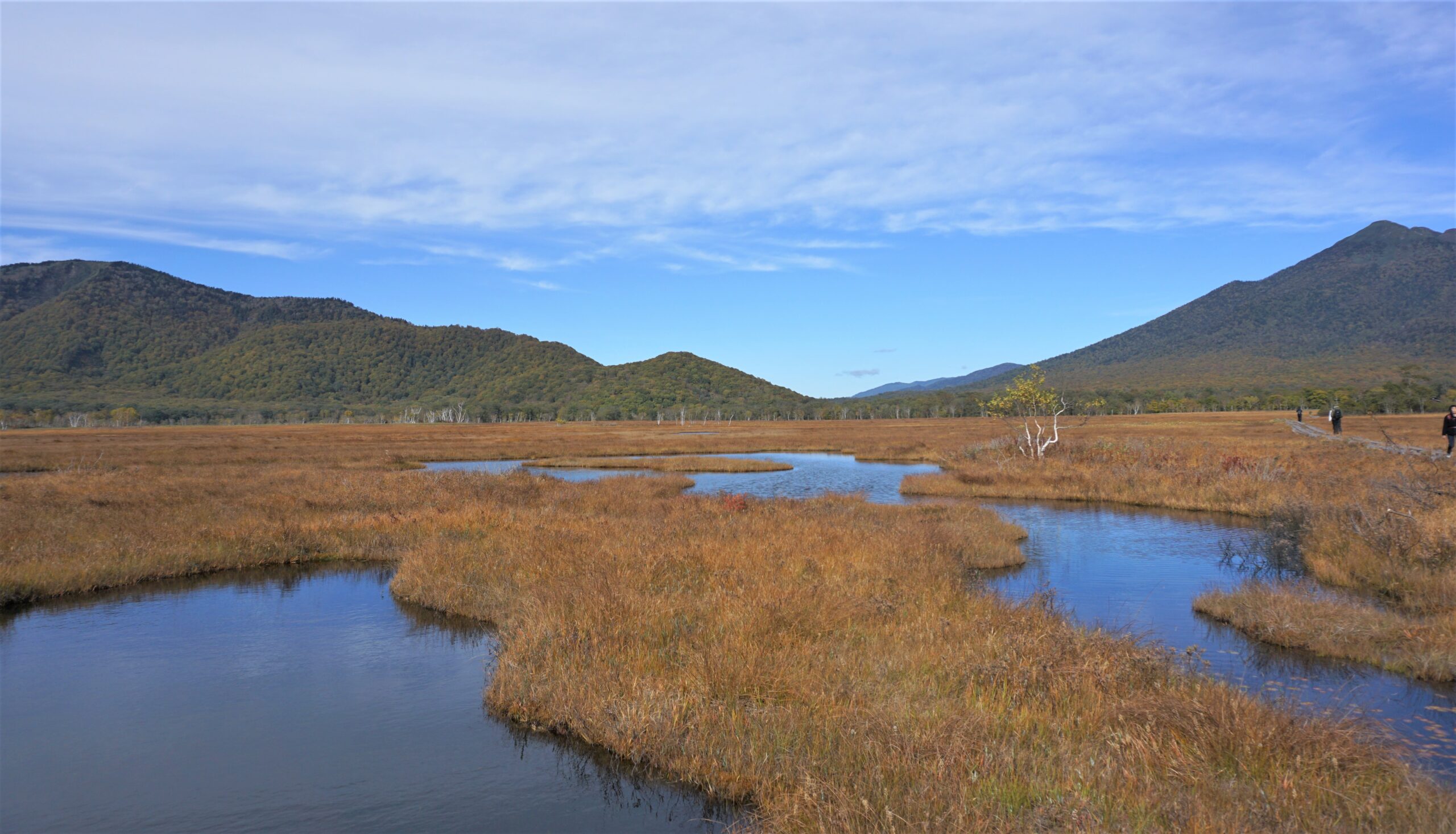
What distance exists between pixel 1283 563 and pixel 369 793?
19.7m

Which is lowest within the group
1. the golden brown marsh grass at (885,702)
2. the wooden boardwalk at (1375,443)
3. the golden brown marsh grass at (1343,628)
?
the golden brown marsh grass at (1343,628)

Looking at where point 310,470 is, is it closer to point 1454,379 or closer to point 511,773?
point 511,773

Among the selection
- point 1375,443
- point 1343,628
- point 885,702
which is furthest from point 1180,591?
point 1375,443

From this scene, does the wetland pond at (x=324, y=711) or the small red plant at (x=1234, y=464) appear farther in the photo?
the small red plant at (x=1234, y=464)

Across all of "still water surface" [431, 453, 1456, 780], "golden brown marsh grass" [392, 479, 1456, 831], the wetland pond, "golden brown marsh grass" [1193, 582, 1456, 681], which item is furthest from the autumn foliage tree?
"golden brown marsh grass" [392, 479, 1456, 831]

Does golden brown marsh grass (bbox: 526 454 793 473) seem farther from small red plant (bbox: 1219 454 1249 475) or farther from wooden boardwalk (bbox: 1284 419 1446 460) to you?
wooden boardwalk (bbox: 1284 419 1446 460)

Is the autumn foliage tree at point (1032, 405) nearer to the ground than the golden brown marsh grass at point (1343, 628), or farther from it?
farther from it

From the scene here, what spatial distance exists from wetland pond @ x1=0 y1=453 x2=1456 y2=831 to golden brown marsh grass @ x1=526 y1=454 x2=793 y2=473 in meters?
32.6

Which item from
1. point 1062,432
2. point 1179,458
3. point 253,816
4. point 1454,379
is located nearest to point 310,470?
point 253,816

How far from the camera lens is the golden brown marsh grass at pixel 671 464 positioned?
50.2 meters

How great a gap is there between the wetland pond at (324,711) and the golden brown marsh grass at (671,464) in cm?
3256

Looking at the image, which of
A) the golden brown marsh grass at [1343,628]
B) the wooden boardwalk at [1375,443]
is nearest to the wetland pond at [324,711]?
the golden brown marsh grass at [1343,628]

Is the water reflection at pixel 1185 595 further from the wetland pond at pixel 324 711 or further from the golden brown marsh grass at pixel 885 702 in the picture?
the golden brown marsh grass at pixel 885 702

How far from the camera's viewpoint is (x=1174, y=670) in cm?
974
